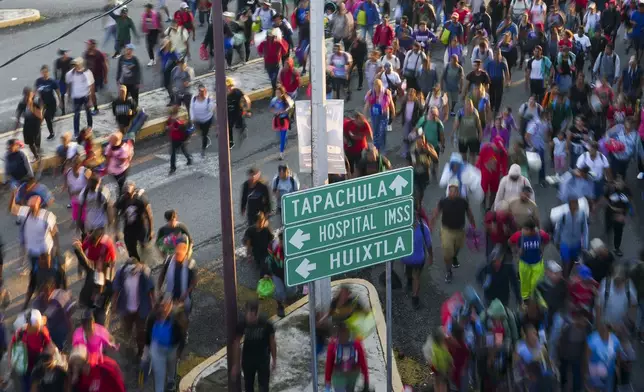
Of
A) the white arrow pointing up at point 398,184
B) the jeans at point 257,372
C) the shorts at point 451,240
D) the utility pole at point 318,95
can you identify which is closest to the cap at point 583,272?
the shorts at point 451,240

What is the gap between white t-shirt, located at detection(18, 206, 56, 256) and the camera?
11.8m

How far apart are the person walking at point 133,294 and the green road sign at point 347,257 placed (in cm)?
310

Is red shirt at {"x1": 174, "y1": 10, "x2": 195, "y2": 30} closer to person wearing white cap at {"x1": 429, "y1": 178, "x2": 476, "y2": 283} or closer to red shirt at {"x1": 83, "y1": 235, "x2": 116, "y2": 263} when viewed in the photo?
person wearing white cap at {"x1": 429, "y1": 178, "x2": 476, "y2": 283}

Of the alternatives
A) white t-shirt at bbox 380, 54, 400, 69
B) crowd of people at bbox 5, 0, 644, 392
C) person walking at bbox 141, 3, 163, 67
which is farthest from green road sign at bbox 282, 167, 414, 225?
person walking at bbox 141, 3, 163, 67

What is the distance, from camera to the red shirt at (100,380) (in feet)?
29.5

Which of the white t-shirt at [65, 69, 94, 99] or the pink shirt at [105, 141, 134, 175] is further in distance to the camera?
the white t-shirt at [65, 69, 94, 99]

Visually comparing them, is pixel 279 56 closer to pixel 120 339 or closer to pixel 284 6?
pixel 284 6

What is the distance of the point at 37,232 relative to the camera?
11781 mm

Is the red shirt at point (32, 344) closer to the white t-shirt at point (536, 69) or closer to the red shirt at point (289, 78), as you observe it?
the red shirt at point (289, 78)

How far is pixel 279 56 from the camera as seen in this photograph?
19234 millimetres

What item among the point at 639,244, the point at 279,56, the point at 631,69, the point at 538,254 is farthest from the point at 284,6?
the point at 538,254

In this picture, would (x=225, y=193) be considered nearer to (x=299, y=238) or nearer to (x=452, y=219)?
(x=299, y=238)

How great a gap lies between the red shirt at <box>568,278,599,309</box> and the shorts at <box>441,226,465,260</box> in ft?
7.30

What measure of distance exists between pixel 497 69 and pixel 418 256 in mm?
7100
